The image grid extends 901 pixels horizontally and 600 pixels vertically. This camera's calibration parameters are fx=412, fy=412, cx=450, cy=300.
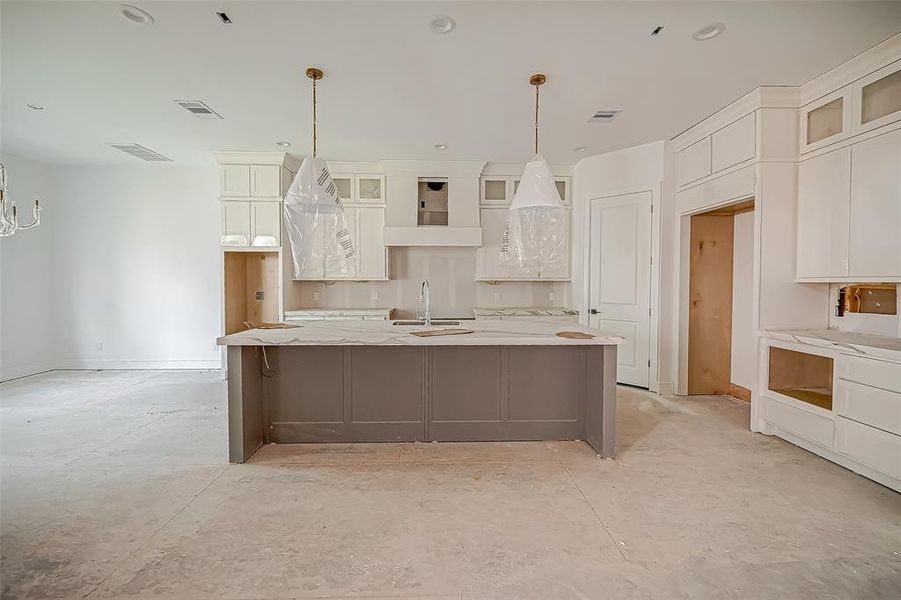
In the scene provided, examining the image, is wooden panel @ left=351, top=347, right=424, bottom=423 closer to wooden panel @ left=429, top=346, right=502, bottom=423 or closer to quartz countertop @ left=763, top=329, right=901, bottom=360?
wooden panel @ left=429, top=346, right=502, bottom=423

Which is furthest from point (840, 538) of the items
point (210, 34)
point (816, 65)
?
point (210, 34)

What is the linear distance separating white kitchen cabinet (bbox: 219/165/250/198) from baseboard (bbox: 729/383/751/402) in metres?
5.93

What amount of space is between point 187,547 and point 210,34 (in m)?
2.90

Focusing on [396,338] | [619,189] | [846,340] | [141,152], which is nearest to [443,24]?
[396,338]

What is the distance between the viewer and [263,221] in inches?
197

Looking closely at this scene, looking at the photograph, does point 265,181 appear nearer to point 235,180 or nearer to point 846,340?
point 235,180

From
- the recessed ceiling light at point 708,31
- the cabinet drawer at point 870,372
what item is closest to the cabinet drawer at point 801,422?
the cabinet drawer at point 870,372

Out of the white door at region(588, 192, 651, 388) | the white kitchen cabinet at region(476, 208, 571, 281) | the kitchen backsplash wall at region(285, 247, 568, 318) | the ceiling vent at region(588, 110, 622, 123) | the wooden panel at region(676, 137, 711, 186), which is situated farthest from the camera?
the kitchen backsplash wall at region(285, 247, 568, 318)

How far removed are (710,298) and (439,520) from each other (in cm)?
382

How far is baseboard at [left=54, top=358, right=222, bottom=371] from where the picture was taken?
5.61 m

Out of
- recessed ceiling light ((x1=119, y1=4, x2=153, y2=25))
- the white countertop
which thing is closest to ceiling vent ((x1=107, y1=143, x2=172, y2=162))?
recessed ceiling light ((x1=119, y1=4, x2=153, y2=25))

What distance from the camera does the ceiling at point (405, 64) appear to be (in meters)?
2.37

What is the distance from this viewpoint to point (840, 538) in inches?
78.0

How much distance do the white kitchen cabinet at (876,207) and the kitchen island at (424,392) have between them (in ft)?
5.98
